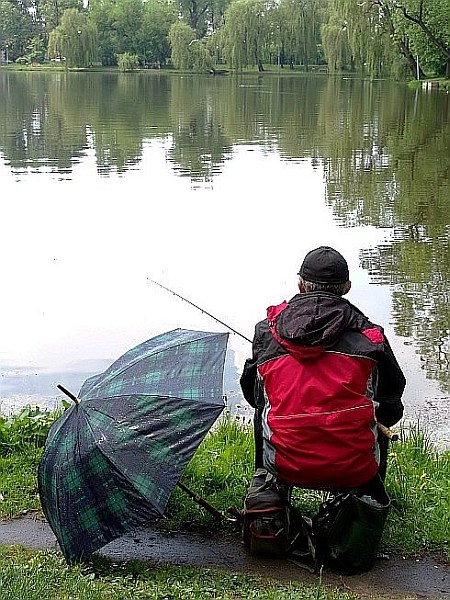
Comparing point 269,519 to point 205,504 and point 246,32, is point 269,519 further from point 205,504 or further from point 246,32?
point 246,32

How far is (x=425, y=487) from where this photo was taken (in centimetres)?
473

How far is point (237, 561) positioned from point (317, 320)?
119 centimetres

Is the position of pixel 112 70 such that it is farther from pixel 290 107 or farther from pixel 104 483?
pixel 104 483

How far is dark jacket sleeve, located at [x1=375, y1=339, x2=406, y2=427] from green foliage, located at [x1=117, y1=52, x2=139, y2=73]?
86495 mm

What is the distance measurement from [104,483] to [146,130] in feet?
76.4

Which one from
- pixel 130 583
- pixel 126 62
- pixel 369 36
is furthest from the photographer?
pixel 126 62

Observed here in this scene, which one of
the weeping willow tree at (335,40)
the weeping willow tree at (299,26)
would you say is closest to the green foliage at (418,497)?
the weeping willow tree at (335,40)

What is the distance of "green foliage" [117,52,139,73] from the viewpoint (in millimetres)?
86931

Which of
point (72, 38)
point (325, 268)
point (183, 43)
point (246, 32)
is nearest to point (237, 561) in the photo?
point (325, 268)

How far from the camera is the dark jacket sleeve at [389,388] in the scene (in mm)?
3873

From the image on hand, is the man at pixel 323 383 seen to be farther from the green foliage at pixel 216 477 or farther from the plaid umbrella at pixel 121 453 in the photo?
the green foliage at pixel 216 477

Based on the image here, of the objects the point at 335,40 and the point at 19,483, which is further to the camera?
the point at 335,40

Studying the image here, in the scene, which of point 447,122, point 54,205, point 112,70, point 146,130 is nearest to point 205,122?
point 146,130

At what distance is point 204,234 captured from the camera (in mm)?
12766
